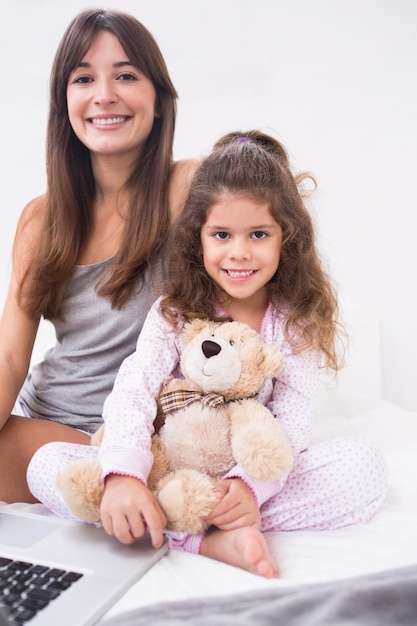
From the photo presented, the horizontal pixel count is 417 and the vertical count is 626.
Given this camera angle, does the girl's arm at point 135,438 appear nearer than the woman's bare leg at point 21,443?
Yes

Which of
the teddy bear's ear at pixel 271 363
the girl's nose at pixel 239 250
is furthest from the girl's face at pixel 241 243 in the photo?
the teddy bear's ear at pixel 271 363

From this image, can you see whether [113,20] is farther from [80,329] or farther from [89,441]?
[89,441]

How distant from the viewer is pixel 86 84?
1302 millimetres

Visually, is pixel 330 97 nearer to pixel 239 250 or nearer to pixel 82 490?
pixel 239 250

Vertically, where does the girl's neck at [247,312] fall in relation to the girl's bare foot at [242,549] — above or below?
above

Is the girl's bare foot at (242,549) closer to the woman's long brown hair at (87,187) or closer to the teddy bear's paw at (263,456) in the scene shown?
the teddy bear's paw at (263,456)

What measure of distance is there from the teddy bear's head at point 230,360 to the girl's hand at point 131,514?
0.60ft

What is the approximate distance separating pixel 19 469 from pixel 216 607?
635mm

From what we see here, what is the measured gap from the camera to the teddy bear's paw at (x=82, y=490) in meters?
0.88

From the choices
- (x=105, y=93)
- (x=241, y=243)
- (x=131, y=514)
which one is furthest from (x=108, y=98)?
(x=131, y=514)

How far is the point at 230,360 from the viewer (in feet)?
3.16

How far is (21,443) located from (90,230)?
1.43 feet

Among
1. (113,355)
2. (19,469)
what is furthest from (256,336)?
(19,469)

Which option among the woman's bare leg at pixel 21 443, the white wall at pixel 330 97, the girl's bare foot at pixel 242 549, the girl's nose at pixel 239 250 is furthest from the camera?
the white wall at pixel 330 97
